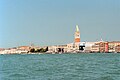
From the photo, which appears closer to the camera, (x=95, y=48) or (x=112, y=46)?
(x=95, y=48)

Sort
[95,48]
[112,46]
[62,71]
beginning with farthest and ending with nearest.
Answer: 1. [112,46]
2. [95,48]
3. [62,71]

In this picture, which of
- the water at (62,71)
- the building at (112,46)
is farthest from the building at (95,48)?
A: the water at (62,71)

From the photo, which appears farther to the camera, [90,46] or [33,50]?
[33,50]

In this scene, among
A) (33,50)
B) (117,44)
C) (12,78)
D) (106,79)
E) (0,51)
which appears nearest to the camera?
(106,79)

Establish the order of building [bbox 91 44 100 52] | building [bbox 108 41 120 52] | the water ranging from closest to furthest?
the water → building [bbox 108 41 120 52] → building [bbox 91 44 100 52]

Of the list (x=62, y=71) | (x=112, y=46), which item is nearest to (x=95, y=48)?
(x=112, y=46)

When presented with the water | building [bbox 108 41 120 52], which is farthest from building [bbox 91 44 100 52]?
the water

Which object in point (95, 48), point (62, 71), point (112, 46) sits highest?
point (112, 46)

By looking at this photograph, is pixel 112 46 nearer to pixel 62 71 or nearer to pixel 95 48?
pixel 95 48

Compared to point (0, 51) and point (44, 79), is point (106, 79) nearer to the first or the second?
point (44, 79)

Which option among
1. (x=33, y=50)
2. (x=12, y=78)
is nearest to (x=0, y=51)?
(x=33, y=50)

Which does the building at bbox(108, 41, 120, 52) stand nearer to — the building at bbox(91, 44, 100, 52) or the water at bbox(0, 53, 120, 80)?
the building at bbox(91, 44, 100, 52)

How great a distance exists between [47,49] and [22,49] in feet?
62.7

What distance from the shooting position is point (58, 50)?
5522 inches
